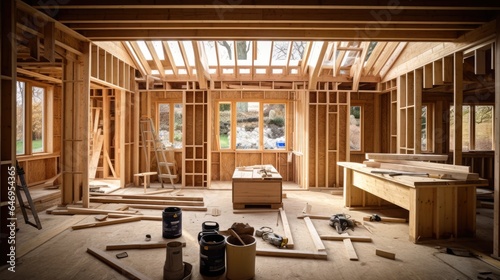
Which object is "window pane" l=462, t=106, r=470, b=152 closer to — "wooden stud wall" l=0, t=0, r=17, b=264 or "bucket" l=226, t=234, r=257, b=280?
"bucket" l=226, t=234, r=257, b=280

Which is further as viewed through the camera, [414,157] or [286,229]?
[414,157]

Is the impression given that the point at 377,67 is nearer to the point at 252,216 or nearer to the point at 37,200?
the point at 252,216

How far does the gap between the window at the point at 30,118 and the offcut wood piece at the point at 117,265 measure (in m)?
6.66

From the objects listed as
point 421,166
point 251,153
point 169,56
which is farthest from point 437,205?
point 169,56

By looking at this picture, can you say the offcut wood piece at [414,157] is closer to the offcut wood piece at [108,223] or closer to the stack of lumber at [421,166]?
the stack of lumber at [421,166]

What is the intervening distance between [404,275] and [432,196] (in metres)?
1.61

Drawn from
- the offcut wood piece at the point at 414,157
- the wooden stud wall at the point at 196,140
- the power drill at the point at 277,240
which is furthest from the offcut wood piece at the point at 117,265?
the wooden stud wall at the point at 196,140

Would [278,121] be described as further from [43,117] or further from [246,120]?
[43,117]

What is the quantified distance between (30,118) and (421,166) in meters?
10.7

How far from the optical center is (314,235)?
15.3ft

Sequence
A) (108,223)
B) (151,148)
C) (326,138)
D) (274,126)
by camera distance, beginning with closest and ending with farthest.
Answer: (108,223) → (326,138) → (151,148) → (274,126)

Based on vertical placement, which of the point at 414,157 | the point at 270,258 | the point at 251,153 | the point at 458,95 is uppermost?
the point at 458,95

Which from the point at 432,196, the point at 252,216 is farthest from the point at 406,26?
the point at 252,216

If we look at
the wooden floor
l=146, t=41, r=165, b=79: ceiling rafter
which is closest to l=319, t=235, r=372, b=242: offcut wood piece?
the wooden floor
